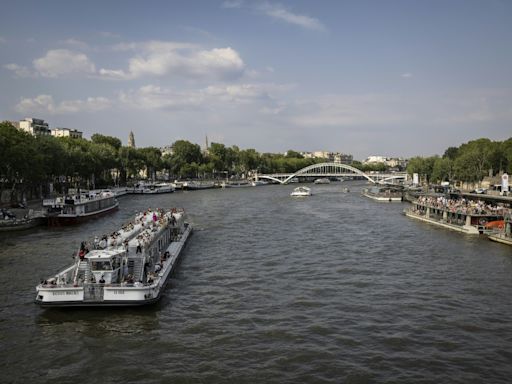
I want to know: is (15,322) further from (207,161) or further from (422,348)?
(207,161)

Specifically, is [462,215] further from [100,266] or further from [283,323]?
[100,266]

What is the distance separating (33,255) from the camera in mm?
33719

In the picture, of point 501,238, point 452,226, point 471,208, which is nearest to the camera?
point 501,238

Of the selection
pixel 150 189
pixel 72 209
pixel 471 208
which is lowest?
pixel 72 209

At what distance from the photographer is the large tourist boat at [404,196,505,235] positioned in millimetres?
45125

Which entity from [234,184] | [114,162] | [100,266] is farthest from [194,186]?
[100,266]

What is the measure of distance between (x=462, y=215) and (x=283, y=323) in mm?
34667

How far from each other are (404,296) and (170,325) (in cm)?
1121

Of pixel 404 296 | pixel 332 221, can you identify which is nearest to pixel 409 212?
pixel 332 221

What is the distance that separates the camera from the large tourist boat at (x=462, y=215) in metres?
45.1

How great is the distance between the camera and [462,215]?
1922 inches

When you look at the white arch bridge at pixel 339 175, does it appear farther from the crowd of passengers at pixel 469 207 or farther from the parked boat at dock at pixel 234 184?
the crowd of passengers at pixel 469 207

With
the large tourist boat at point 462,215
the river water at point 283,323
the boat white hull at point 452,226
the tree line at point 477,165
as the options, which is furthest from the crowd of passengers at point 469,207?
the tree line at point 477,165

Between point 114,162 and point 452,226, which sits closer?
point 452,226
